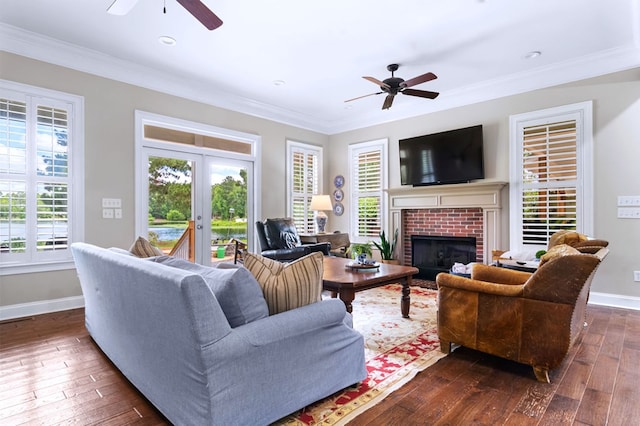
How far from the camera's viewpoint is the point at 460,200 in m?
5.05

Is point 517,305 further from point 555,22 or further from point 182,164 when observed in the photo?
point 182,164

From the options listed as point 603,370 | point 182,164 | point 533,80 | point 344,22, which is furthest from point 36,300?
point 533,80

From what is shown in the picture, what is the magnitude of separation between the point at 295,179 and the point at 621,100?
14.9 feet

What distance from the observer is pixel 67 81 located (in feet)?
12.5

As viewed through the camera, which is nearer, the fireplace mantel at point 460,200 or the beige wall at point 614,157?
the beige wall at point 614,157

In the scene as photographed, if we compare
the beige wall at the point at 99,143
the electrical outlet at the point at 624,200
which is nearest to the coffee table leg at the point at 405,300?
the electrical outlet at the point at 624,200

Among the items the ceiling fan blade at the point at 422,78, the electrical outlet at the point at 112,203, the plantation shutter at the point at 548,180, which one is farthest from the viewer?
the plantation shutter at the point at 548,180

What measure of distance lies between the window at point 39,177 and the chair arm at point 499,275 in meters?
4.05

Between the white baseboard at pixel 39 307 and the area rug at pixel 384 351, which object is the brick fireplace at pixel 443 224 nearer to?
the area rug at pixel 384 351

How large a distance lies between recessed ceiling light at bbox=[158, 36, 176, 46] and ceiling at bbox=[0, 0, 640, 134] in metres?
0.05

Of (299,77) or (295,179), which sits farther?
(295,179)

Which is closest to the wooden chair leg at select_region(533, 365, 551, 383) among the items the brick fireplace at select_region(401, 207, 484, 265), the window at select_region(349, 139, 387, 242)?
the brick fireplace at select_region(401, 207, 484, 265)

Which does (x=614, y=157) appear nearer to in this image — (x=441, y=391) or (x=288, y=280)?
(x=441, y=391)

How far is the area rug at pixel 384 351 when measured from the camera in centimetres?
182
